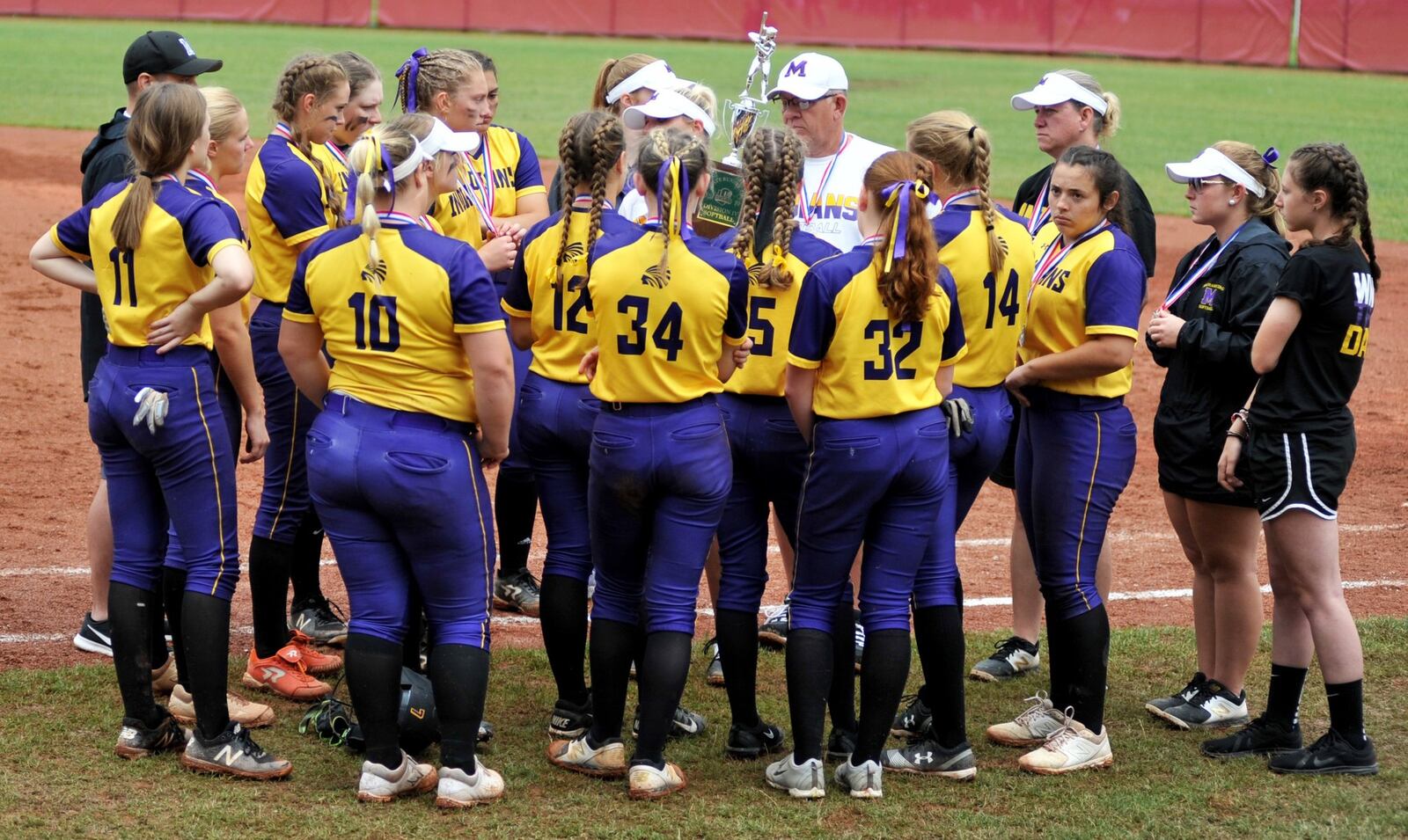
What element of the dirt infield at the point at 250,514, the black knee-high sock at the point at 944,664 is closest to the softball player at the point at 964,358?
the black knee-high sock at the point at 944,664

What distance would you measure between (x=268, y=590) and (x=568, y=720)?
128 centimetres

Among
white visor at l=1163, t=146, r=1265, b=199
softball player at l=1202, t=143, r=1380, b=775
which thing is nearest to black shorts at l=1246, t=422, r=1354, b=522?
softball player at l=1202, t=143, r=1380, b=775

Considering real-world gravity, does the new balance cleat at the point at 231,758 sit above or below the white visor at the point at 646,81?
below

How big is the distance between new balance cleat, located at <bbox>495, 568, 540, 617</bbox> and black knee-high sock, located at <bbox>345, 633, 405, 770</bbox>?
2087mm

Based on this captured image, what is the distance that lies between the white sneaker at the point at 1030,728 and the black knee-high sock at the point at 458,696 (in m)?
1.85

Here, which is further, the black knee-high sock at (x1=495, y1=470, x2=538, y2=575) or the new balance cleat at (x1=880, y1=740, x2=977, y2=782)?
the black knee-high sock at (x1=495, y1=470, x2=538, y2=575)

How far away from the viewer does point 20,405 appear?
9.62 m

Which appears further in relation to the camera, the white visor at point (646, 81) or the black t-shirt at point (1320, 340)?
the white visor at point (646, 81)

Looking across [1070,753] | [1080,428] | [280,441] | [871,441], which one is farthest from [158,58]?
[1070,753]

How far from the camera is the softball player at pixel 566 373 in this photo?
184 inches

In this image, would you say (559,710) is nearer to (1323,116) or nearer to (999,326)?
(999,326)

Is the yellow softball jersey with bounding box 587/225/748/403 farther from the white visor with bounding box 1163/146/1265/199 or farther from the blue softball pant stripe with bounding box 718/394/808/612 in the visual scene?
the white visor with bounding box 1163/146/1265/199

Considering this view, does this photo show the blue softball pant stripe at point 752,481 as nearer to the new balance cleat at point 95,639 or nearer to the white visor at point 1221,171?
the white visor at point 1221,171

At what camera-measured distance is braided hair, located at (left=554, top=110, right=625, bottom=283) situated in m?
4.62
